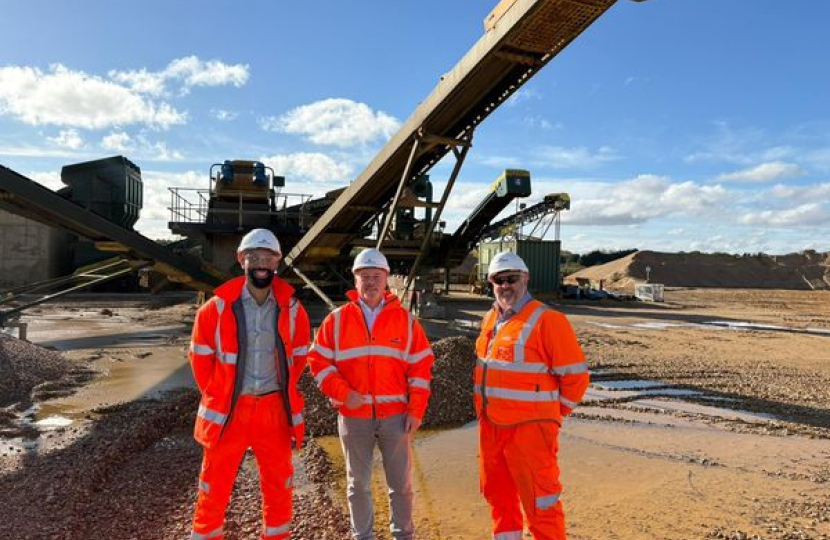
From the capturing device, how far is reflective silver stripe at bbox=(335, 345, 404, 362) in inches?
114

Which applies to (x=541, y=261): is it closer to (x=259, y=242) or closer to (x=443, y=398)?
(x=443, y=398)

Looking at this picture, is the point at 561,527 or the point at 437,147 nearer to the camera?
the point at 561,527

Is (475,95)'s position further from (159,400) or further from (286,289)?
(159,400)

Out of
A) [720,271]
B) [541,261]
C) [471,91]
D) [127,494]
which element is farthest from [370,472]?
[720,271]

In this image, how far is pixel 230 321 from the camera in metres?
2.80

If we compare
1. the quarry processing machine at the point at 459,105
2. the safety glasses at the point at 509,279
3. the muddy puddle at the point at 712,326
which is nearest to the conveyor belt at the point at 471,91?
the quarry processing machine at the point at 459,105

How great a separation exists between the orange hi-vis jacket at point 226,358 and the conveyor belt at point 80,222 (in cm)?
653

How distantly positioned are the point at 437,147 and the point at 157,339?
8.13m

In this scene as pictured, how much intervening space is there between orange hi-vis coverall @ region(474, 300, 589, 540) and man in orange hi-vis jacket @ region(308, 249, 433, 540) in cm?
40

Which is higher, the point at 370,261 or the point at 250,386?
the point at 370,261

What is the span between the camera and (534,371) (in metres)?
2.79

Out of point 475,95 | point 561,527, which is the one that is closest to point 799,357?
point 475,95

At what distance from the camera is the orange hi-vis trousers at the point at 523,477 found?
2656 mm

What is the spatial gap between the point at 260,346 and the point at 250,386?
210 mm
